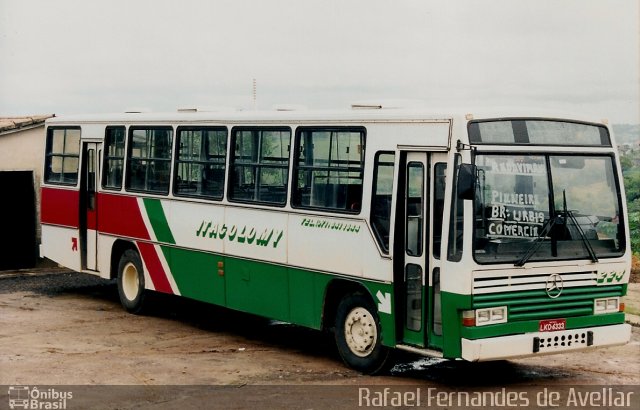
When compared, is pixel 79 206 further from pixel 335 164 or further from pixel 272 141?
pixel 335 164

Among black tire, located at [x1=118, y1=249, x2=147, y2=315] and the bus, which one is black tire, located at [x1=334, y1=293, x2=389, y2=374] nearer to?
the bus

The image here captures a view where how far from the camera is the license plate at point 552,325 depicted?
11.3m

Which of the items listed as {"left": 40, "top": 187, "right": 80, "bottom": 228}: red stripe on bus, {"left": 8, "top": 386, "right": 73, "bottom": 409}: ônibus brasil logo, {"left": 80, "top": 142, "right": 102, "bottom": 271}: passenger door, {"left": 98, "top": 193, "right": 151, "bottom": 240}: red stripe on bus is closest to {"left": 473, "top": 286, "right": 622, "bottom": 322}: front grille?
{"left": 8, "top": 386, "right": 73, "bottom": 409}: ônibus brasil logo

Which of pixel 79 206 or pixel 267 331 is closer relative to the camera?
pixel 267 331

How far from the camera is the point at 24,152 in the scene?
21.5 m

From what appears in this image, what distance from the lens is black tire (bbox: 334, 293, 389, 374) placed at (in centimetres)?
1214

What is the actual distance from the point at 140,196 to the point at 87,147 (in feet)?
6.55

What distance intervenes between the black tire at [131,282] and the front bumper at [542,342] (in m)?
6.96

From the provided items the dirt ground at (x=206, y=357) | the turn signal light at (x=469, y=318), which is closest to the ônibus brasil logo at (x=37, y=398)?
the dirt ground at (x=206, y=357)

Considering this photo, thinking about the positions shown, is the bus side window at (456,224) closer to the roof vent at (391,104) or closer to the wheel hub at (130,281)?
the roof vent at (391,104)

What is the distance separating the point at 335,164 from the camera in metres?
12.8

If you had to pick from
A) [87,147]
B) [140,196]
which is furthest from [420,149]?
[87,147]

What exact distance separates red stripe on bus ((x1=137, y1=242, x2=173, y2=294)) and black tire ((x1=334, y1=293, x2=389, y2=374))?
4.01 m

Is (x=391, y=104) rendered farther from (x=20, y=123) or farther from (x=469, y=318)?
(x=20, y=123)
